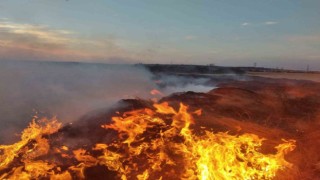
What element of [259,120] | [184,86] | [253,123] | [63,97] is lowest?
[63,97]

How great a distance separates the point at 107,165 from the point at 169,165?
1.75 metres

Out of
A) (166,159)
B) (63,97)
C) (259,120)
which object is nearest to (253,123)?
(259,120)

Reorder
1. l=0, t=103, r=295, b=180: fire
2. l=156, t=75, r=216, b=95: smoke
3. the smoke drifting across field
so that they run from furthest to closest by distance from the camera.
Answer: l=156, t=75, r=216, b=95: smoke, the smoke drifting across field, l=0, t=103, r=295, b=180: fire

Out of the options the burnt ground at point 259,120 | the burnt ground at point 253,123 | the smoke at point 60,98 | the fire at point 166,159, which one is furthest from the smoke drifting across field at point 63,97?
the fire at point 166,159

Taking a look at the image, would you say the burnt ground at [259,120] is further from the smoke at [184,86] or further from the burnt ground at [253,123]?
the smoke at [184,86]

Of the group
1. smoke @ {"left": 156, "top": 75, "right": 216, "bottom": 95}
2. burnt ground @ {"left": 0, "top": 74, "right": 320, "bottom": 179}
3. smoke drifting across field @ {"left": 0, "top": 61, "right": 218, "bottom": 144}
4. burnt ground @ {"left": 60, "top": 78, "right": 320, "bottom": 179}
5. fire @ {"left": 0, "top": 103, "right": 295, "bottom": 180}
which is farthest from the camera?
smoke @ {"left": 156, "top": 75, "right": 216, "bottom": 95}

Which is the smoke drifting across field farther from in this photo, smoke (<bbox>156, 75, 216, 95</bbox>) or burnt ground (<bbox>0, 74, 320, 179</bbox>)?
burnt ground (<bbox>0, 74, 320, 179</bbox>)

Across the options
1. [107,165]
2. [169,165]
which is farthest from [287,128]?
[107,165]

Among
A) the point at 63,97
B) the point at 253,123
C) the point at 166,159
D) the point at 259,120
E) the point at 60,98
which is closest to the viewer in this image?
the point at 166,159

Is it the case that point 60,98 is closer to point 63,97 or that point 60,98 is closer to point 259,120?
point 63,97

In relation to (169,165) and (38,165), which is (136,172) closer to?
(169,165)

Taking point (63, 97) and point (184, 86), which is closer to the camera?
point (63, 97)

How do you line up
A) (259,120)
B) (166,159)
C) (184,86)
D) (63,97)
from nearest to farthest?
(166,159) < (259,120) < (63,97) < (184,86)

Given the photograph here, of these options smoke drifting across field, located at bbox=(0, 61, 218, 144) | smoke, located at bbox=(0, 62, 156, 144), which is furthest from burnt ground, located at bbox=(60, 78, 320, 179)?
smoke, located at bbox=(0, 62, 156, 144)
